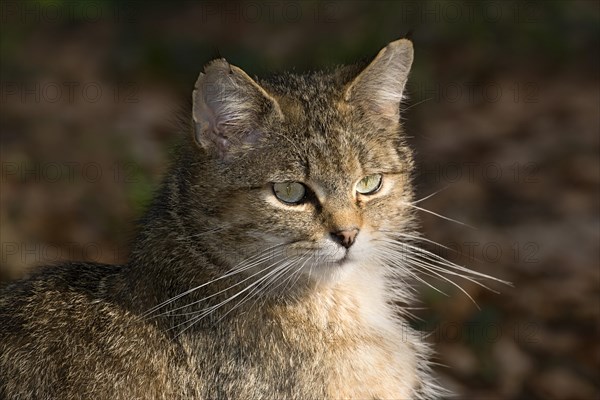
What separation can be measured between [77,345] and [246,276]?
35.4 inches

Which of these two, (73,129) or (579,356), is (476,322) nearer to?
(579,356)

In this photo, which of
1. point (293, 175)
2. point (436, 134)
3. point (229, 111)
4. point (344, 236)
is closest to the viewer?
point (344, 236)

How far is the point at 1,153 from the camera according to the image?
10836 mm

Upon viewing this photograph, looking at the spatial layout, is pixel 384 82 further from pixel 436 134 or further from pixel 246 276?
pixel 436 134

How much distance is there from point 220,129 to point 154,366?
1234 millimetres

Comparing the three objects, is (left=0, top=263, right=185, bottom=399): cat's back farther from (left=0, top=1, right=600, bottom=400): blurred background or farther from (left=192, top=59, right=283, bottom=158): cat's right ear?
(left=192, top=59, right=283, bottom=158): cat's right ear

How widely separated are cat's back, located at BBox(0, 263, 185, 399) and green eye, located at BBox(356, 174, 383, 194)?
1.25 meters

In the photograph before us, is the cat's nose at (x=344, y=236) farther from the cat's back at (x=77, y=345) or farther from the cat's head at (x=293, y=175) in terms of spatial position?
the cat's back at (x=77, y=345)

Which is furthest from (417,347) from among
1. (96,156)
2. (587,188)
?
(96,156)

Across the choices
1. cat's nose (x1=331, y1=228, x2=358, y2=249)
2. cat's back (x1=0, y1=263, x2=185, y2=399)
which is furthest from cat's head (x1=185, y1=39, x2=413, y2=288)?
cat's back (x1=0, y1=263, x2=185, y2=399)

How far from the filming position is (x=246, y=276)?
5035 millimetres

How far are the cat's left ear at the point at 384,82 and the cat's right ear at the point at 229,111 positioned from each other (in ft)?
1.67

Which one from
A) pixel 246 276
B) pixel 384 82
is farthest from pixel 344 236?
pixel 384 82

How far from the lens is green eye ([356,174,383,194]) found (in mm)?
5020
